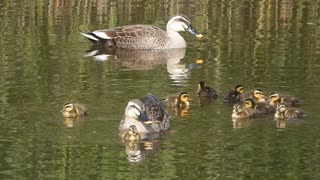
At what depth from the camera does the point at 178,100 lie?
1501 cm

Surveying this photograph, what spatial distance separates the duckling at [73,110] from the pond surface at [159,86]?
114mm

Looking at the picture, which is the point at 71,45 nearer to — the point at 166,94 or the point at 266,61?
the point at 266,61

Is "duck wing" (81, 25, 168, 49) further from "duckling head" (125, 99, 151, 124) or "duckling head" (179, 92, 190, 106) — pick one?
"duckling head" (125, 99, 151, 124)

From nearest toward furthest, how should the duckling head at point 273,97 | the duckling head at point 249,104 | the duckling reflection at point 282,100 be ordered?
the duckling head at point 249,104 < the duckling reflection at point 282,100 < the duckling head at point 273,97

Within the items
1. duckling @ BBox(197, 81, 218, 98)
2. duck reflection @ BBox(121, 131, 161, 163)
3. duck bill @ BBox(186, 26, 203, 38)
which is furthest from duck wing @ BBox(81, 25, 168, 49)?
duck reflection @ BBox(121, 131, 161, 163)

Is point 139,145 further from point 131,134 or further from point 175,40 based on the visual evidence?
point 175,40

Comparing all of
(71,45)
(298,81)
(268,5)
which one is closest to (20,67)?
(71,45)

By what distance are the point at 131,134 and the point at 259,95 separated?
2.75 metres

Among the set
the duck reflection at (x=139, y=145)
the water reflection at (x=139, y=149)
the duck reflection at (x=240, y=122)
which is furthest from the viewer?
the duck reflection at (x=240, y=122)

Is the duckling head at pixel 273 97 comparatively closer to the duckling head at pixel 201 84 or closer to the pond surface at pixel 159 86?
the pond surface at pixel 159 86

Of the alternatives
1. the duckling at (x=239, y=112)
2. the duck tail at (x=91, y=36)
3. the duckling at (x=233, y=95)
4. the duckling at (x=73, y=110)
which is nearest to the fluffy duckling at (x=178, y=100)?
the duckling at (x=233, y=95)

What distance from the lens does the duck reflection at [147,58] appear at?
1824cm

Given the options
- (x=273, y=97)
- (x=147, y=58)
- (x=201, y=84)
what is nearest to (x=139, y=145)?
(x=273, y=97)

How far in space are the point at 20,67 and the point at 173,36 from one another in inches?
154
